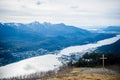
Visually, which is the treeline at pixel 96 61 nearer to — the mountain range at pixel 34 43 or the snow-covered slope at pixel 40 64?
the mountain range at pixel 34 43

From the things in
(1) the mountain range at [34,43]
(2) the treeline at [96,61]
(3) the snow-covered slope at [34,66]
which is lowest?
(3) the snow-covered slope at [34,66]

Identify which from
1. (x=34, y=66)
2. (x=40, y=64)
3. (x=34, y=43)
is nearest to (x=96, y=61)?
(x=34, y=66)

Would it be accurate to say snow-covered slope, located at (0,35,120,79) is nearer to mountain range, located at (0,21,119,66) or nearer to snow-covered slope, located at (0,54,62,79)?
snow-covered slope, located at (0,54,62,79)

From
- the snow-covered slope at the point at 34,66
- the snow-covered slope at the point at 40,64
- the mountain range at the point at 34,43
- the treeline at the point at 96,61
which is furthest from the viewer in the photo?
the snow-covered slope at the point at 40,64

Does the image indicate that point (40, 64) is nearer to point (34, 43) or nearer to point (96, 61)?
point (34, 43)

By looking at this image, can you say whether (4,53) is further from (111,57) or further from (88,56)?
(111,57)

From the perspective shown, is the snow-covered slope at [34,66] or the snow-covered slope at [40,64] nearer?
the snow-covered slope at [34,66]

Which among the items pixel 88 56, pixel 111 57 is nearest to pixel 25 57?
pixel 88 56

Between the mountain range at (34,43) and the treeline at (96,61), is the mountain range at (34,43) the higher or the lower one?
the higher one

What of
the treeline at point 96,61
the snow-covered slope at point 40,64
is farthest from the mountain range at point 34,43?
the treeline at point 96,61

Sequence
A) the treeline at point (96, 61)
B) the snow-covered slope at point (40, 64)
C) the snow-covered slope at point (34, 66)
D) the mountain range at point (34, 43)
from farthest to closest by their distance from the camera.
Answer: the snow-covered slope at point (40, 64)
the snow-covered slope at point (34, 66)
the mountain range at point (34, 43)
the treeline at point (96, 61)

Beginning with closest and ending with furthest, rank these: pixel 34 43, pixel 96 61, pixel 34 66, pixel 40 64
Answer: pixel 96 61 → pixel 34 66 → pixel 40 64 → pixel 34 43
